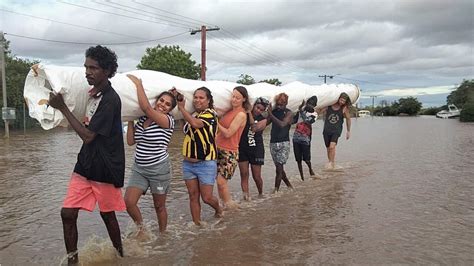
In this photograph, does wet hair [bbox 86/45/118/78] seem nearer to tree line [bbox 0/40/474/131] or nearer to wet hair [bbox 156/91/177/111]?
wet hair [bbox 156/91/177/111]

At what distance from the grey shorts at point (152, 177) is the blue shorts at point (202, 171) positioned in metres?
0.41

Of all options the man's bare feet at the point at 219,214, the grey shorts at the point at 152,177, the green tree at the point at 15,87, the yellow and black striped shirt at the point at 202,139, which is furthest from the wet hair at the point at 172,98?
the green tree at the point at 15,87

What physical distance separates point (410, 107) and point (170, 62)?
7607cm

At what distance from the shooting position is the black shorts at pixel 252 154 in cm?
686

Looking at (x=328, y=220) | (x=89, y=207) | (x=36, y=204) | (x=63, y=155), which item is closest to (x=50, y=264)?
(x=89, y=207)

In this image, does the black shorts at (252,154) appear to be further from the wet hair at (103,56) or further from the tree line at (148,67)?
the tree line at (148,67)

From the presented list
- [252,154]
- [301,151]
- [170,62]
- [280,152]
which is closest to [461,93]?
[170,62]

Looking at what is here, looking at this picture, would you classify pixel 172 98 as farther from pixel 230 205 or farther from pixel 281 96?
pixel 281 96

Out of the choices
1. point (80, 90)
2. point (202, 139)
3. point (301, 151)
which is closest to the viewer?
point (80, 90)

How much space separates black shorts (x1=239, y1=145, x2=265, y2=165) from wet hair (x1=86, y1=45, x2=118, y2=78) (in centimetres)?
316

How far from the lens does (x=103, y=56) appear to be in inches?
155

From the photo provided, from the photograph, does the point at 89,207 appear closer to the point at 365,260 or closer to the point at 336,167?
the point at 365,260

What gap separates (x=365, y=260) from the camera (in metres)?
4.33

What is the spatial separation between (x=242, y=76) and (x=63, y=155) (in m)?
41.1
